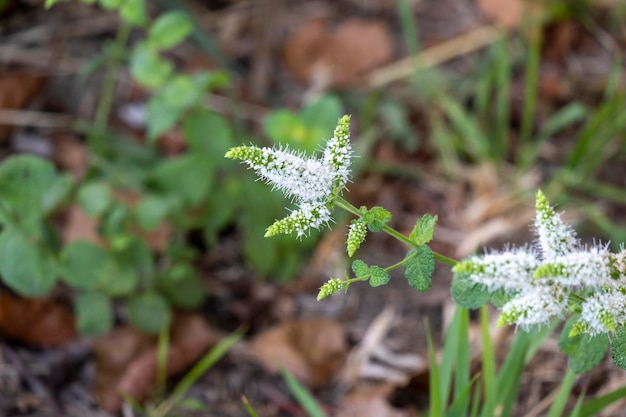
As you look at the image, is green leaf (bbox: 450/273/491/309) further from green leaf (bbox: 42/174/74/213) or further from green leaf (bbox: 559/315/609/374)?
green leaf (bbox: 42/174/74/213)

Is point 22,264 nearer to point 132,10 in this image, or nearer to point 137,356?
point 137,356

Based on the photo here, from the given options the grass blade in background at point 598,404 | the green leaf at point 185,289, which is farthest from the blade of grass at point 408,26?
the grass blade in background at point 598,404

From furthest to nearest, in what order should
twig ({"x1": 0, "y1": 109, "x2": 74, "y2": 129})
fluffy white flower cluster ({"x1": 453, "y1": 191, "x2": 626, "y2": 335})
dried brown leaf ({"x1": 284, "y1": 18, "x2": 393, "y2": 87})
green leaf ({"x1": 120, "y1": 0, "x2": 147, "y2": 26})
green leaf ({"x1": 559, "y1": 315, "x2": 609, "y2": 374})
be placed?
dried brown leaf ({"x1": 284, "y1": 18, "x2": 393, "y2": 87}) < twig ({"x1": 0, "y1": 109, "x2": 74, "y2": 129}) < green leaf ({"x1": 120, "y1": 0, "x2": 147, "y2": 26}) < green leaf ({"x1": 559, "y1": 315, "x2": 609, "y2": 374}) < fluffy white flower cluster ({"x1": 453, "y1": 191, "x2": 626, "y2": 335})

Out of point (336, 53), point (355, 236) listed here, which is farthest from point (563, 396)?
point (336, 53)

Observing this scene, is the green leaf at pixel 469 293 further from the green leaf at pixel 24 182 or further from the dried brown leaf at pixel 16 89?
the dried brown leaf at pixel 16 89

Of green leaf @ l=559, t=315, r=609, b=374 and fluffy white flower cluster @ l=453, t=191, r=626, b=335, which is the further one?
green leaf @ l=559, t=315, r=609, b=374

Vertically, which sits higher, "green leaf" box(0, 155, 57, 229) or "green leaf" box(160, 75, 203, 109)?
"green leaf" box(160, 75, 203, 109)

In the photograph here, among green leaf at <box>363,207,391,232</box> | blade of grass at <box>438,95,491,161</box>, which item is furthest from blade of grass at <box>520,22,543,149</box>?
green leaf at <box>363,207,391,232</box>
